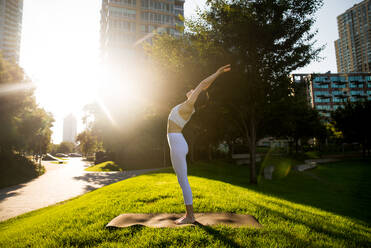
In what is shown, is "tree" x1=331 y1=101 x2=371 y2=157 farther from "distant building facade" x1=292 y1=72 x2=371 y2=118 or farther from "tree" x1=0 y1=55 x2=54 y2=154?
"distant building facade" x1=292 y1=72 x2=371 y2=118

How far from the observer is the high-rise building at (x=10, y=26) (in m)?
100

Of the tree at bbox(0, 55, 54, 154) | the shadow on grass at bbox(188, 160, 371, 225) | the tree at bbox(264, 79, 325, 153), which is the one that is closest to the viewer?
the shadow on grass at bbox(188, 160, 371, 225)

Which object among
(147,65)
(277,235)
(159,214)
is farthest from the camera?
(147,65)

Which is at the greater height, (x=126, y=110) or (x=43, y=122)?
(x=126, y=110)

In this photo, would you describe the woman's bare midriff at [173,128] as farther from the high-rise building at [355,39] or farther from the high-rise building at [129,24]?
the high-rise building at [355,39]

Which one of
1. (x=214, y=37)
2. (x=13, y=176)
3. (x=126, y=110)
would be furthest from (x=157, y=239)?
(x=126, y=110)

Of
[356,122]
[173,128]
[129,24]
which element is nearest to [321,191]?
[173,128]

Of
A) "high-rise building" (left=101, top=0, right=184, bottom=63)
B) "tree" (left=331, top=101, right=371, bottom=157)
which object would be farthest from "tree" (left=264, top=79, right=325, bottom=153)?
"high-rise building" (left=101, top=0, right=184, bottom=63)

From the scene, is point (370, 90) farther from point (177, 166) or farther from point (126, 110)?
point (177, 166)

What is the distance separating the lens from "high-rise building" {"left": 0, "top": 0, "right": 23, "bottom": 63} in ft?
329

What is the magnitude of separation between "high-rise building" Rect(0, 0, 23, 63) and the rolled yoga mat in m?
126

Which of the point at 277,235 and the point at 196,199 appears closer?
the point at 277,235

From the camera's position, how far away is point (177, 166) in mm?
4348

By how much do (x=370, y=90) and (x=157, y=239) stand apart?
476ft
